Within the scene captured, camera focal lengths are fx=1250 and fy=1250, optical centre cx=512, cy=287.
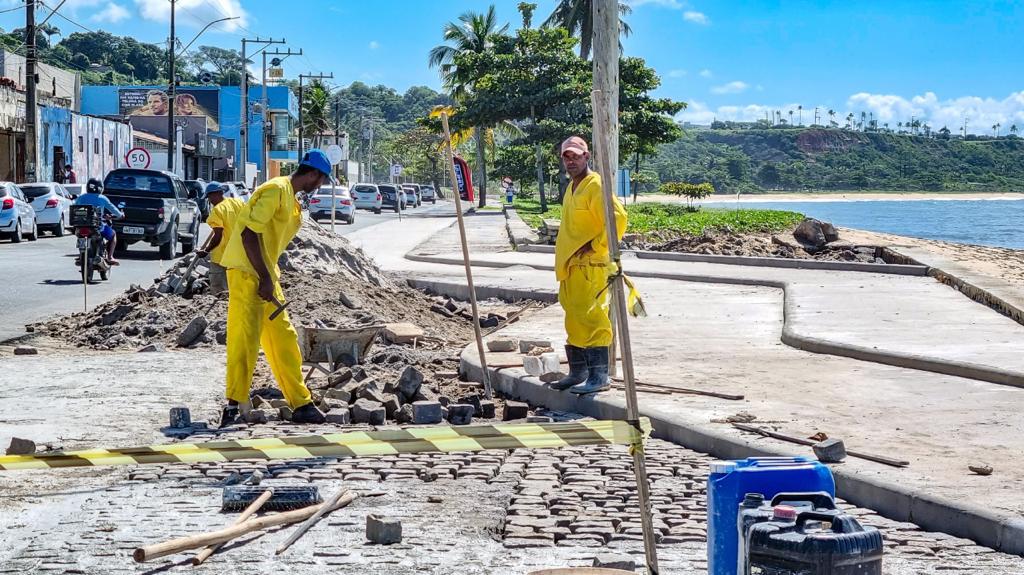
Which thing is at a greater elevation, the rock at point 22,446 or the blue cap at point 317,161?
the blue cap at point 317,161

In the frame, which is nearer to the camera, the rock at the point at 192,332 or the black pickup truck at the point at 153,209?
the rock at the point at 192,332

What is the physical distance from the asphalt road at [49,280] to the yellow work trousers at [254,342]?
236 inches

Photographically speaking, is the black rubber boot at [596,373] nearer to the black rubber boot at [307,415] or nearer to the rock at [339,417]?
the rock at [339,417]

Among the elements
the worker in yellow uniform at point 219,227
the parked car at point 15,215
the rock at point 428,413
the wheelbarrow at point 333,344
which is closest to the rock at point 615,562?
the rock at point 428,413

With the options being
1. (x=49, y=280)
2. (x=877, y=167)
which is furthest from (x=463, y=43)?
(x=877, y=167)

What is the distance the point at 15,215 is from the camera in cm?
2959

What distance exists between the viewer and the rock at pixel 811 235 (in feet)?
103

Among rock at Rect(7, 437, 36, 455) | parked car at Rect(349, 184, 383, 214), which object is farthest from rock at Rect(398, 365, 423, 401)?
parked car at Rect(349, 184, 383, 214)

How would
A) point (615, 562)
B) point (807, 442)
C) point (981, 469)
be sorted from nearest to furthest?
point (615, 562) → point (981, 469) → point (807, 442)

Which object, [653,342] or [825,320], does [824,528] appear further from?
[825,320]

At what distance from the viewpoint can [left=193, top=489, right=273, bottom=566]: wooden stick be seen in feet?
15.7

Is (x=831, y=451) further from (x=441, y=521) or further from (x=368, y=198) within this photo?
(x=368, y=198)

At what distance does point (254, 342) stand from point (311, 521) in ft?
9.32

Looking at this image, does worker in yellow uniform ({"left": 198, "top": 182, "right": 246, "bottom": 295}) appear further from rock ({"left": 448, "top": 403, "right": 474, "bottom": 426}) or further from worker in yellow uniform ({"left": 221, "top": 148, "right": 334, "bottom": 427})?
rock ({"left": 448, "top": 403, "right": 474, "bottom": 426})
